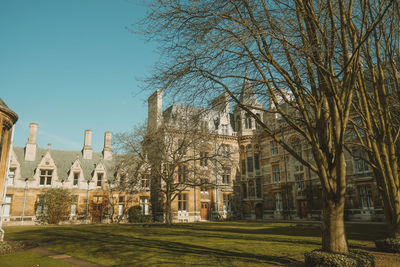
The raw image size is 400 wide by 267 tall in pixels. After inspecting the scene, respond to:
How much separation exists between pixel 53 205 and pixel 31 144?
9.25 metres

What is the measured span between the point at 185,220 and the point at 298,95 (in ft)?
98.6

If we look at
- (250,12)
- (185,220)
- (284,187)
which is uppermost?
(250,12)

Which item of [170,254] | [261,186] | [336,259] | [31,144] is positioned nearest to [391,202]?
[336,259]

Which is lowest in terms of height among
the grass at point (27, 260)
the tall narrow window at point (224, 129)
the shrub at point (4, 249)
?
the grass at point (27, 260)

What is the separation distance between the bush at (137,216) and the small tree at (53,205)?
6.99m

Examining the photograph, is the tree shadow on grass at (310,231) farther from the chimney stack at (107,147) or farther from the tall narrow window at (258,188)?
the chimney stack at (107,147)

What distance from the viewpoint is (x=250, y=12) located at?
7883 millimetres

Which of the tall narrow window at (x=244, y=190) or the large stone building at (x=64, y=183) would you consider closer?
the large stone building at (x=64, y=183)

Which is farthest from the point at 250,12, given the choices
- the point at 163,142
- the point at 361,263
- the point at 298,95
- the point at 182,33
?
the point at 163,142

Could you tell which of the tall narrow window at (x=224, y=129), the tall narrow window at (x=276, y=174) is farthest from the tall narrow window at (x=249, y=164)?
the tall narrow window at (x=224, y=129)

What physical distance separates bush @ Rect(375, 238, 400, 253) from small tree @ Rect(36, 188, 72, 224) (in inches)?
1185

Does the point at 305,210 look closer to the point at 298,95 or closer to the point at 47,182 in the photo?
the point at 298,95

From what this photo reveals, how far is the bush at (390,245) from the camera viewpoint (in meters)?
10.0

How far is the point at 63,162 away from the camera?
37.3 m
